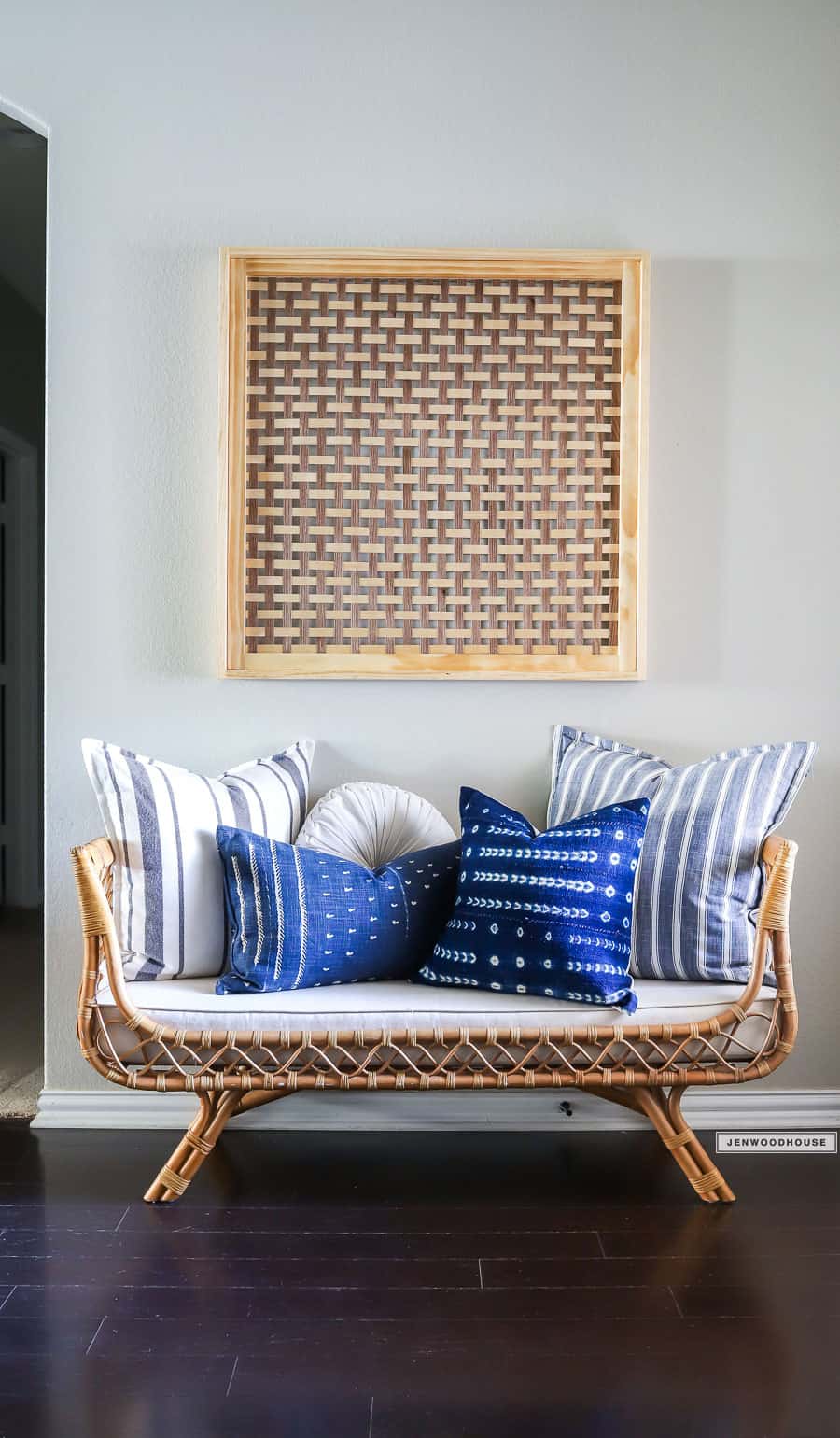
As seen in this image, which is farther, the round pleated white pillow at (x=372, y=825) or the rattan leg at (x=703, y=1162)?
the round pleated white pillow at (x=372, y=825)

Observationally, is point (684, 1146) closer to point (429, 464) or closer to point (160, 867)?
point (160, 867)

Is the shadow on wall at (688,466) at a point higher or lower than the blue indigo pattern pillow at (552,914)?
higher

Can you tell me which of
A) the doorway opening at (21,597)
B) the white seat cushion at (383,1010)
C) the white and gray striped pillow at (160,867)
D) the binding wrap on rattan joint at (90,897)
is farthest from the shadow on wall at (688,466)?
the doorway opening at (21,597)

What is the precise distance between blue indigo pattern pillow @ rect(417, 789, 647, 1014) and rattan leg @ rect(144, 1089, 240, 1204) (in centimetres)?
46

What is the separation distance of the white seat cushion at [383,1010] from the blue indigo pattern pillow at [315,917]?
0.05m

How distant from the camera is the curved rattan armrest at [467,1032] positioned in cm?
181

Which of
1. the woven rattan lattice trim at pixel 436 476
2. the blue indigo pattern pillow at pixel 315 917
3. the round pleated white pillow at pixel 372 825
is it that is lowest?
the blue indigo pattern pillow at pixel 315 917

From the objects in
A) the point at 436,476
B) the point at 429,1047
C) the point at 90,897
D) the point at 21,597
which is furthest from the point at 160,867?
the point at 21,597

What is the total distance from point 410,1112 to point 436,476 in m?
1.43

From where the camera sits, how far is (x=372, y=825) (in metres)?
2.23

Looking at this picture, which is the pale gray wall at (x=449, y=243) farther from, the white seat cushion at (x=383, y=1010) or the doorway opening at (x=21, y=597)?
the doorway opening at (x=21, y=597)

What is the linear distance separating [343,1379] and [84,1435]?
0.34 meters

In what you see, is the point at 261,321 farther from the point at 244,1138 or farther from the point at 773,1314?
the point at 773,1314

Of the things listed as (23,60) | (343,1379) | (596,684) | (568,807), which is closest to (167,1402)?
(343,1379)
